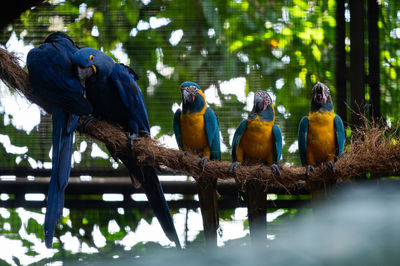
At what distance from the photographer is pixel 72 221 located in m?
1.80

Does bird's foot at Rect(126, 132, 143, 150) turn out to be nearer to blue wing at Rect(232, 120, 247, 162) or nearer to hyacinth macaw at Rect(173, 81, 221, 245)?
hyacinth macaw at Rect(173, 81, 221, 245)

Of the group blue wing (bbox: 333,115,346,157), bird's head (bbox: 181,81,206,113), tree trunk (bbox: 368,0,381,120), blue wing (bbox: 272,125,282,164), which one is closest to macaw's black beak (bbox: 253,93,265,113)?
blue wing (bbox: 272,125,282,164)

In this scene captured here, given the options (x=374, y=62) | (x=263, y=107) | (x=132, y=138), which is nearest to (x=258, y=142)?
(x=263, y=107)

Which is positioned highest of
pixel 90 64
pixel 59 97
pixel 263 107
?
pixel 90 64

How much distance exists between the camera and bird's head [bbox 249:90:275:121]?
1683 millimetres

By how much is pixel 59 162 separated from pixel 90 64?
1.25 ft

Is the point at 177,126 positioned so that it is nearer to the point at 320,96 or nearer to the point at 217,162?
the point at 217,162

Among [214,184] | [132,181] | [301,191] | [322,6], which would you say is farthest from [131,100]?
[322,6]

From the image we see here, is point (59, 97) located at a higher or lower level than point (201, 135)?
higher

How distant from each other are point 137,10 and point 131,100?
525 millimetres

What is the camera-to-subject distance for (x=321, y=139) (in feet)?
5.53

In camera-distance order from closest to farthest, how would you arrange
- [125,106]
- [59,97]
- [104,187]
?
1. [59,97]
2. [125,106]
3. [104,187]

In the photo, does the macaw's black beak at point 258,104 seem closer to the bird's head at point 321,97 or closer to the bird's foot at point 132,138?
the bird's head at point 321,97

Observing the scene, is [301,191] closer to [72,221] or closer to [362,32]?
[362,32]
